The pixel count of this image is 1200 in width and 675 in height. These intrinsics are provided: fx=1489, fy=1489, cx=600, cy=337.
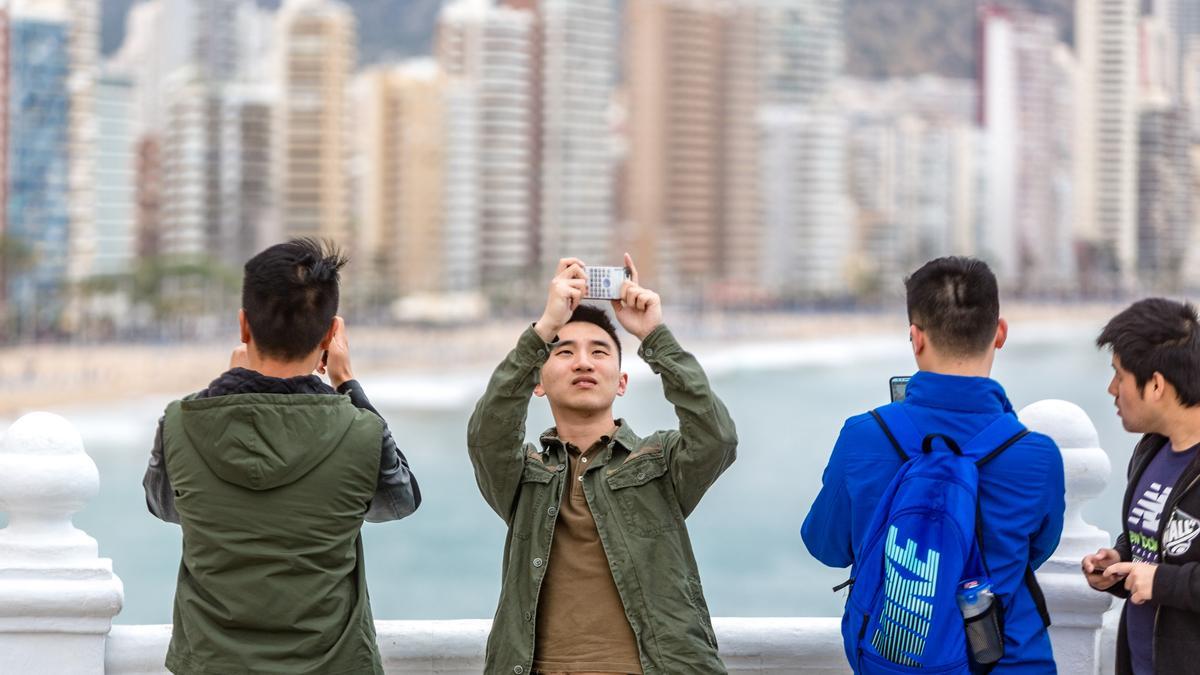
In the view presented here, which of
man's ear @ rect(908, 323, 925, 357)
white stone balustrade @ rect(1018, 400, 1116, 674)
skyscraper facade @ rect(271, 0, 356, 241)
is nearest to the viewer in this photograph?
man's ear @ rect(908, 323, 925, 357)

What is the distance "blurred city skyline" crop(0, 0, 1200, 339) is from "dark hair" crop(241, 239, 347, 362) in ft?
141

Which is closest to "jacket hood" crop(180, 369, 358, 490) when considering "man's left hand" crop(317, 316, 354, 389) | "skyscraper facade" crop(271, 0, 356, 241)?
"man's left hand" crop(317, 316, 354, 389)

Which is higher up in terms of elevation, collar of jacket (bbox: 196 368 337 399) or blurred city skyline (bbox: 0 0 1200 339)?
blurred city skyline (bbox: 0 0 1200 339)

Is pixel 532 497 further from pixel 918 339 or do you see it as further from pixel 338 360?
pixel 918 339

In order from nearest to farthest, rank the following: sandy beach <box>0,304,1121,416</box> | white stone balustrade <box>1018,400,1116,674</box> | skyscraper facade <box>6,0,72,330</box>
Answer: white stone balustrade <box>1018,400,1116,674</box>
sandy beach <box>0,304,1121,416</box>
skyscraper facade <box>6,0,72,330</box>

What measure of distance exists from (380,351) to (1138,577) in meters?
46.4

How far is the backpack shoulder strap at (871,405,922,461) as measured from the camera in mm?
1716

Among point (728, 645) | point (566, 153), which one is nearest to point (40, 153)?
point (566, 153)

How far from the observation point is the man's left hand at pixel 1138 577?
1698mm

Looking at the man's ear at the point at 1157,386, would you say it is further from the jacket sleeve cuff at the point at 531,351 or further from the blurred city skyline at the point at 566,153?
the blurred city skyline at the point at 566,153

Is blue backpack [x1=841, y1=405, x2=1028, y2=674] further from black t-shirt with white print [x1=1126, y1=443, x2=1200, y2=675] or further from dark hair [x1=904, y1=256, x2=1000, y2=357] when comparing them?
black t-shirt with white print [x1=1126, y1=443, x2=1200, y2=675]

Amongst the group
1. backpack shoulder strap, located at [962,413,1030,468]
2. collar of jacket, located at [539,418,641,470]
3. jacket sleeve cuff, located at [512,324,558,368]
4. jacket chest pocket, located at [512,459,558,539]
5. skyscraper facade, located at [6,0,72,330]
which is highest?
skyscraper facade, located at [6,0,72,330]

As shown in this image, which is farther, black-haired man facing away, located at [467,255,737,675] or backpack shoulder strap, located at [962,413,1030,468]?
black-haired man facing away, located at [467,255,737,675]

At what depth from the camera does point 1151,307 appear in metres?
1.80
